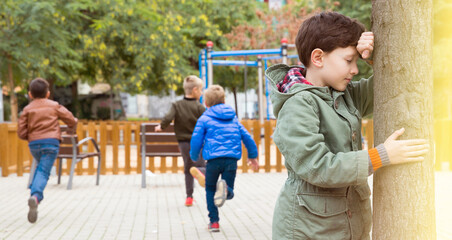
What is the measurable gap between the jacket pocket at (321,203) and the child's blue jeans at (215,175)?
13.5 ft

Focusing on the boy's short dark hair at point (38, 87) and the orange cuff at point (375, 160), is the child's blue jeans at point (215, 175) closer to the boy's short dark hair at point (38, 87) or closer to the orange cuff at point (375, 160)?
the boy's short dark hair at point (38, 87)

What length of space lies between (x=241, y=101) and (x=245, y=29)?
93.4 ft

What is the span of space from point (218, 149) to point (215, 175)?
0.31 m

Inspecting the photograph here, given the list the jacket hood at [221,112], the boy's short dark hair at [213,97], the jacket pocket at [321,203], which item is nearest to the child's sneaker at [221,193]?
the jacket hood at [221,112]

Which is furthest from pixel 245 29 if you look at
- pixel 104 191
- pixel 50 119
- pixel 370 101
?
pixel 370 101

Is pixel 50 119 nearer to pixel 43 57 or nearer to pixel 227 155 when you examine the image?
pixel 227 155

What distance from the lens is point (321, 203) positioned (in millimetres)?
2428

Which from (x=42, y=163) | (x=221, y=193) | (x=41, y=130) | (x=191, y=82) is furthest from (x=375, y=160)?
(x=191, y=82)

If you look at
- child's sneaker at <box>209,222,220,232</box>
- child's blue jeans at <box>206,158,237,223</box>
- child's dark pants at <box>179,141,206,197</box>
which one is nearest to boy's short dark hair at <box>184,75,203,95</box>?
child's dark pants at <box>179,141,206,197</box>

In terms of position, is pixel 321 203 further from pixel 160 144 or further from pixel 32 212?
pixel 160 144

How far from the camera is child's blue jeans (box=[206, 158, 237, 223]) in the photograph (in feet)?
21.5

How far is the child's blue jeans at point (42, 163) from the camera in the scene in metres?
7.41

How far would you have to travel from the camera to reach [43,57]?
16.7 m

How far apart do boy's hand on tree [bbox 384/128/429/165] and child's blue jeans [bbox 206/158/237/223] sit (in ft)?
14.0
